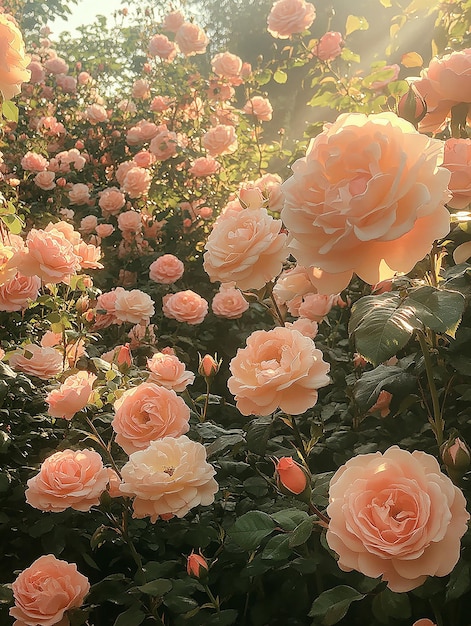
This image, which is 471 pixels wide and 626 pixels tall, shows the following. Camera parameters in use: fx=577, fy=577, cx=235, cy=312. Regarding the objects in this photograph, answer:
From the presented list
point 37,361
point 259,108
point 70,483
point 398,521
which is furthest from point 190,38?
point 398,521

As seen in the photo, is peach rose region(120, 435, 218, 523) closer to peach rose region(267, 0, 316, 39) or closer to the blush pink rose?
the blush pink rose

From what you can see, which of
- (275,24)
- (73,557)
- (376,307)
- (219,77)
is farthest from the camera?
(219,77)

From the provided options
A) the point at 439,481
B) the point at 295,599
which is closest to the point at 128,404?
the point at 295,599

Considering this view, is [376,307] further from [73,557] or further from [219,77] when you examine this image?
[219,77]

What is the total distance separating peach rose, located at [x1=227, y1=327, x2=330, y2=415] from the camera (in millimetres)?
922

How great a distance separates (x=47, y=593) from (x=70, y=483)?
0.18 m

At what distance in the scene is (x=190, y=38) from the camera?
12.0 ft

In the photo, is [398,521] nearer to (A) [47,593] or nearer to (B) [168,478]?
(B) [168,478]

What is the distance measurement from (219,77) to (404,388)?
128 inches

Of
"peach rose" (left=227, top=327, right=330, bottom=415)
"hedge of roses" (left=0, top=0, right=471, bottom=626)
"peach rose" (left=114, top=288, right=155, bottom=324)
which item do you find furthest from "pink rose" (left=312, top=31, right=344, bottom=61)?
"peach rose" (left=227, top=327, right=330, bottom=415)

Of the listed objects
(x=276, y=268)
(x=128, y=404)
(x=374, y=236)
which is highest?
(x=374, y=236)

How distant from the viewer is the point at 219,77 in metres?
3.78

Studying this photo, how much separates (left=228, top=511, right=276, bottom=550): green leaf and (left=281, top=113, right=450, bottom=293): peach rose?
0.39 metres

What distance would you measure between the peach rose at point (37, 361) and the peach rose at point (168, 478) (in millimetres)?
609
